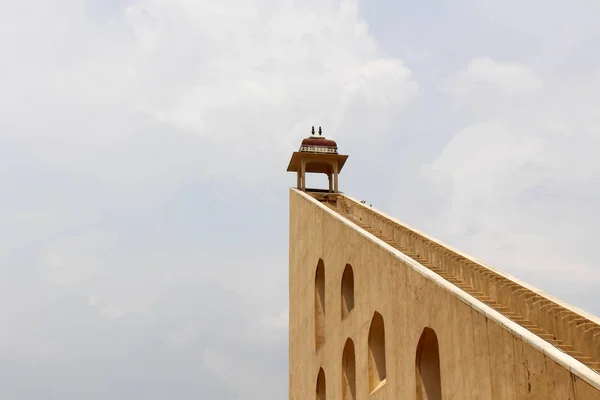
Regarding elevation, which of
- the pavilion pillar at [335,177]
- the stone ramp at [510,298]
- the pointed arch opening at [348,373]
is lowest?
the pointed arch opening at [348,373]

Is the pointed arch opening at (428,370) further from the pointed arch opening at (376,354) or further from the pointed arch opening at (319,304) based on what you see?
the pointed arch opening at (319,304)

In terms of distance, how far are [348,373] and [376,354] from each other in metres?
1.82

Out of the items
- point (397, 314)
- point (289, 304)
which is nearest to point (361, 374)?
point (397, 314)

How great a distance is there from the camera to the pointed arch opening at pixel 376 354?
11.3 metres

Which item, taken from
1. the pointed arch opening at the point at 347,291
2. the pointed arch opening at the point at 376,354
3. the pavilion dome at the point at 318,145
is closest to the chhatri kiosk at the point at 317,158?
the pavilion dome at the point at 318,145

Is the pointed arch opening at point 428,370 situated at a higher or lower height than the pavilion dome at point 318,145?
lower

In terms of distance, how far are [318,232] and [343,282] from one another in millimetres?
2319

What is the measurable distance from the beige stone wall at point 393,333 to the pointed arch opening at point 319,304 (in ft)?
0.29

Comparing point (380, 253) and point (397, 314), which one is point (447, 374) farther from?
point (380, 253)

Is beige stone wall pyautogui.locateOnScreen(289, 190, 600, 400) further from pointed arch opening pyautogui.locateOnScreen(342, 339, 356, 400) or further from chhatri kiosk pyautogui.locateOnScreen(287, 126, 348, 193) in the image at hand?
chhatri kiosk pyautogui.locateOnScreen(287, 126, 348, 193)

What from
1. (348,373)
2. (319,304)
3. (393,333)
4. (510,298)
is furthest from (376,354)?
(319,304)

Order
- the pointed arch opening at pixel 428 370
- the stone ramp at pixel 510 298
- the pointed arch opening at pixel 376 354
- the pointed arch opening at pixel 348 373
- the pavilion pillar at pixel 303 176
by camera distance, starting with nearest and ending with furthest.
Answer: the stone ramp at pixel 510 298, the pointed arch opening at pixel 428 370, the pointed arch opening at pixel 376 354, the pointed arch opening at pixel 348 373, the pavilion pillar at pixel 303 176

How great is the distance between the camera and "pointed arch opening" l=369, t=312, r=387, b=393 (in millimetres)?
11258

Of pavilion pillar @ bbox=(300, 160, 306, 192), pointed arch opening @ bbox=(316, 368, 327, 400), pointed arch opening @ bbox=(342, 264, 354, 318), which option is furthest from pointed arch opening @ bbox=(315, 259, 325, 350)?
pavilion pillar @ bbox=(300, 160, 306, 192)
